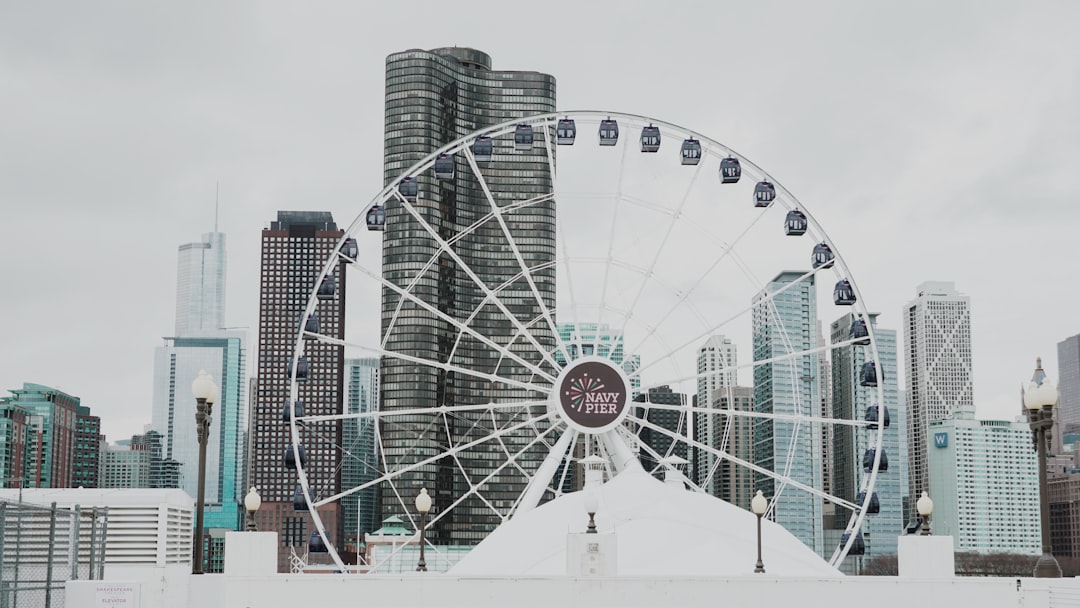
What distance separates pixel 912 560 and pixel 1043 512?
4668mm

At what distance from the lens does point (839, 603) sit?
3005cm

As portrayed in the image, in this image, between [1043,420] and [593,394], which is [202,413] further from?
[593,394]

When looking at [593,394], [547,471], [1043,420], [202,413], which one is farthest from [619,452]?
[202,413]

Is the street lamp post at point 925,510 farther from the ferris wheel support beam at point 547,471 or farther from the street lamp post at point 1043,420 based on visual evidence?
the ferris wheel support beam at point 547,471

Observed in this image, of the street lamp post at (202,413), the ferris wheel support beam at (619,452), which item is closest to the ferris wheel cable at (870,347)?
the ferris wheel support beam at (619,452)

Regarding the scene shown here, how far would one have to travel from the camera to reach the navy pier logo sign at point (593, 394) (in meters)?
46.3

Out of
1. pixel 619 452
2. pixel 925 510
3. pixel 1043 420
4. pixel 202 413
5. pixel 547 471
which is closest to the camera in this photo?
pixel 202 413

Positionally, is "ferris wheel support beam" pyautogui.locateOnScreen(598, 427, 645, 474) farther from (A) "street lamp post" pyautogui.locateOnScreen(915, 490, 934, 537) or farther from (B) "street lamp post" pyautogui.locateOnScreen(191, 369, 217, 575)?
(B) "street lamp post" pyautogui.locateOnScreen(191, 369, 217, 575)

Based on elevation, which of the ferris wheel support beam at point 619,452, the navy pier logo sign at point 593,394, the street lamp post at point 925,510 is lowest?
the street lamp post at point 925,510

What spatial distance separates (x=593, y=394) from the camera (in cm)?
4650

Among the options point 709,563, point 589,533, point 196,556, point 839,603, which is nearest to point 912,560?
point 839,603

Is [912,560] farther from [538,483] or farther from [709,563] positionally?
[538,483]

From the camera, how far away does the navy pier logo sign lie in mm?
46344

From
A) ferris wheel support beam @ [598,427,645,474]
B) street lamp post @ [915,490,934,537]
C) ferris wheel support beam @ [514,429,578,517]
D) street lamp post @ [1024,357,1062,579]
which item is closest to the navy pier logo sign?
ferris wheel support beam @ [598,427,645,474]
